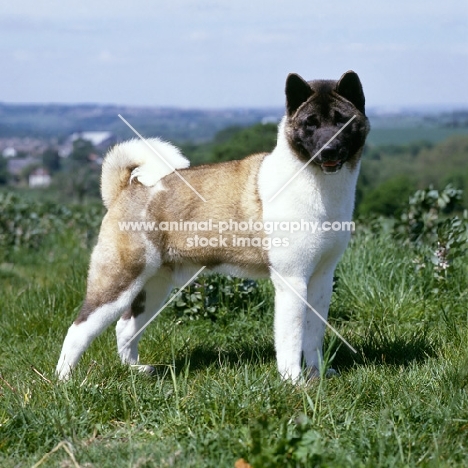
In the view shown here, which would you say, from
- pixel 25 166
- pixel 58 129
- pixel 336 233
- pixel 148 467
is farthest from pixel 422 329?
pixel 58 129

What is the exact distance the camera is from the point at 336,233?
4.23 metres

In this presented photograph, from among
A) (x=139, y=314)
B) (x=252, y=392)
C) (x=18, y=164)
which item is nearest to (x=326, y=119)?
(x=252, y=392)

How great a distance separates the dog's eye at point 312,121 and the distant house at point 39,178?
3466cm

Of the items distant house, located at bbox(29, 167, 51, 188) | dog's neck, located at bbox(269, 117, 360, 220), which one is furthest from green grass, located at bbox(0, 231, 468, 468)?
distant house, located at bbox(29, 167, 51, 188)

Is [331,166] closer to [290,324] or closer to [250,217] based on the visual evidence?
[250,217]

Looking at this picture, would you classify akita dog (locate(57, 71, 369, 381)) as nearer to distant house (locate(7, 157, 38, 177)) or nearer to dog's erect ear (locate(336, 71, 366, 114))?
dog's erect ear (locate(336, 71, 366, 114))

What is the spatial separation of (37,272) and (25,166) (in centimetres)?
3393

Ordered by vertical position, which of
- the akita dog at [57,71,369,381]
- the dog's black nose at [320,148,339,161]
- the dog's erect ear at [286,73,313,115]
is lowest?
the akita dog at [57,71,369,381]

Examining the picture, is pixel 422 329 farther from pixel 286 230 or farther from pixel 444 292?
pixel 286 230

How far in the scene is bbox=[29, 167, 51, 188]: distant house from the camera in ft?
124

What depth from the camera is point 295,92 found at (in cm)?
416

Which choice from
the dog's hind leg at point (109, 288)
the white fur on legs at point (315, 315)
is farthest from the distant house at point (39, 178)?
the white fur on legs at point (315, 315)

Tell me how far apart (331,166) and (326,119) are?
0.27m

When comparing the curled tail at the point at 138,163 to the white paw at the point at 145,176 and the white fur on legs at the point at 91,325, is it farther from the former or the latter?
the white fur on legs at the point at 91,325
